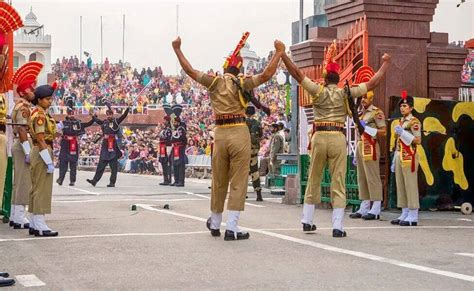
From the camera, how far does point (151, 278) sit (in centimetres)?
720

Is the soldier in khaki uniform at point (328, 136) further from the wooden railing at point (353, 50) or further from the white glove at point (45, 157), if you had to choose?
the wooden railing at point (353, 50)

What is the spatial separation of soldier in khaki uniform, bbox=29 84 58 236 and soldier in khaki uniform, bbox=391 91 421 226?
14.7 ft

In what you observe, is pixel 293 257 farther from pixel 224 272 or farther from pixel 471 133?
pixel 471 133

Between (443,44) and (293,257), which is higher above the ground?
(443,44)

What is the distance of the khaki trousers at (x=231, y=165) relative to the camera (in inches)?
402

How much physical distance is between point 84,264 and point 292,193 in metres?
8.30

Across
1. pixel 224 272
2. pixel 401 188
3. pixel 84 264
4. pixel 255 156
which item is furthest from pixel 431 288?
pixel 255 156

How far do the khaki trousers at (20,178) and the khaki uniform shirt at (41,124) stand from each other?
96 cm

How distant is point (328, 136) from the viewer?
35.0 feet

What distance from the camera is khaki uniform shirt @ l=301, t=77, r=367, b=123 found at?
10641 millimetres

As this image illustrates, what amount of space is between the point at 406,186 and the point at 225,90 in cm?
325

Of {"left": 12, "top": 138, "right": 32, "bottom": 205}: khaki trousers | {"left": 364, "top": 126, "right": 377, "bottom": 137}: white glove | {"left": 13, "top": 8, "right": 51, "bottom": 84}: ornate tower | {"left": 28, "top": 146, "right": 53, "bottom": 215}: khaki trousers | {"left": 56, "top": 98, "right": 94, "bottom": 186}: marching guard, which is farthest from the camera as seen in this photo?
{"left": 13, "top": 8, "right": 51, "bottom": 84}: ornate tower

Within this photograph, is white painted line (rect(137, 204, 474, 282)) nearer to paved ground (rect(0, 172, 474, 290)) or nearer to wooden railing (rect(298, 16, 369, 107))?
paved ground (rect(0, 172, 474, 290))

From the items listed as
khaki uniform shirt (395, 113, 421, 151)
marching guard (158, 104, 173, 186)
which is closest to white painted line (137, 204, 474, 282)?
khaki uniform shirt (395, 113, 421, 151)
